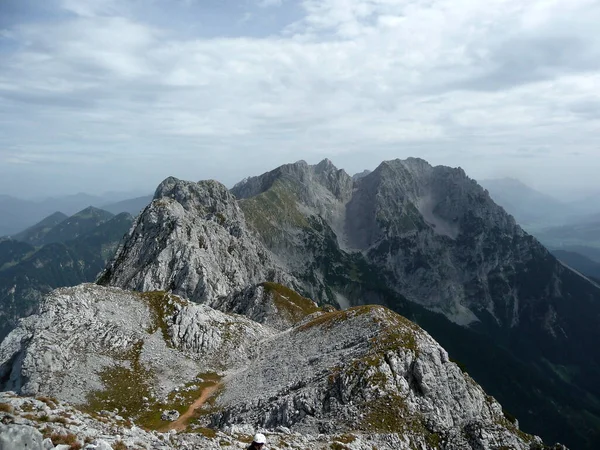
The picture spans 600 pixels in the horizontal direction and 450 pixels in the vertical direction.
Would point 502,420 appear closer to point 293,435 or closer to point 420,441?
point 420,441

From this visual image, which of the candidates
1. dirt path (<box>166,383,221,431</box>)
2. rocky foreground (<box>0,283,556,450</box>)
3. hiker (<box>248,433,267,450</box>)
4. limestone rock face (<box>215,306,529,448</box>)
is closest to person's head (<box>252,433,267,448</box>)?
hiker (<box>248,433,267,450</box>)

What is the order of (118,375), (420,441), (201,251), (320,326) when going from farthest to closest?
(201,251), (320,326), (118,375), (420,441)

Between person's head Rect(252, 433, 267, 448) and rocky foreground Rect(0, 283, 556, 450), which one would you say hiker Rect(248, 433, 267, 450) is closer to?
person's head Rect(252, 433, 267, 448)

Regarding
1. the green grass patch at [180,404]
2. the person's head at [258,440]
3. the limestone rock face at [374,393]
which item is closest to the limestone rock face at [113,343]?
the green grass patch at [180,404]

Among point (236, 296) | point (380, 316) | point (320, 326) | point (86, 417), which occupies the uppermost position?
point (86, 417)

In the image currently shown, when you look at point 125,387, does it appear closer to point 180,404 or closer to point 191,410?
point 180,404

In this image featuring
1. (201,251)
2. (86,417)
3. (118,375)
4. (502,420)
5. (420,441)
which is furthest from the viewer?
(201,251)

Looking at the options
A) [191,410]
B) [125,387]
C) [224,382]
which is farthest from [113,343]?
[191,410]

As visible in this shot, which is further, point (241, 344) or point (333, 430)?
point (241, 344)

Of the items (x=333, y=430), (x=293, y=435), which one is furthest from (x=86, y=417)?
(x=333, y=430)

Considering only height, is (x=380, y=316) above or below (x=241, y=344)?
above
